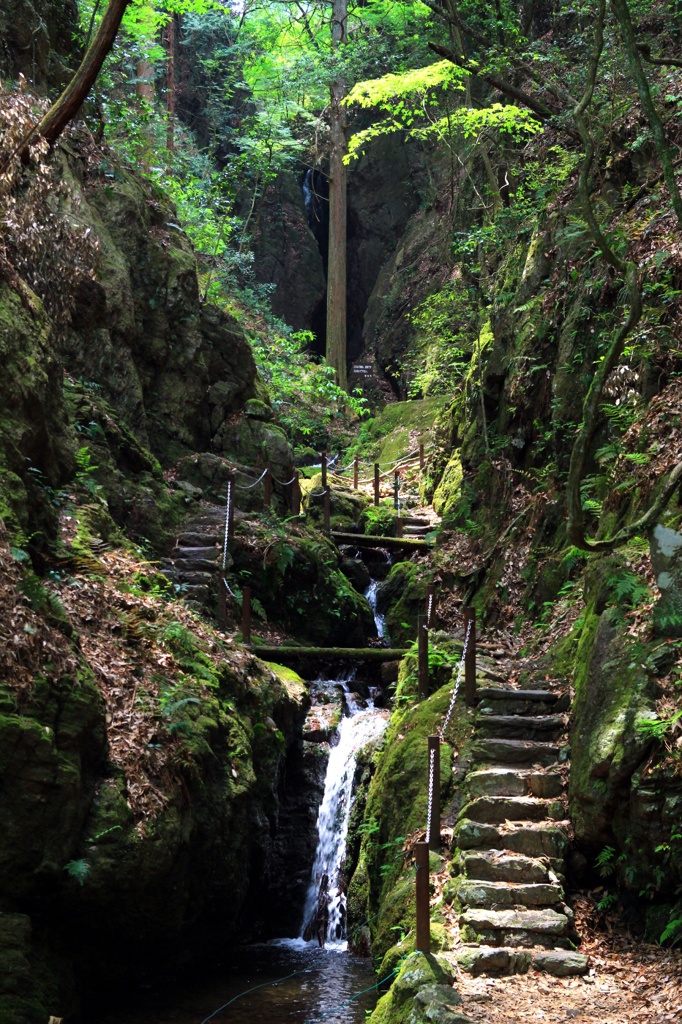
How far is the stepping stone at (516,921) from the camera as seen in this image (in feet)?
21.0

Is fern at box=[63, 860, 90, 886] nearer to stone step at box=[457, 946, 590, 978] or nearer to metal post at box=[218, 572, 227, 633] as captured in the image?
stone step at box=[457, 946, 590, 978]

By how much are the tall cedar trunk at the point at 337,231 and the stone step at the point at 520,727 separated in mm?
19662

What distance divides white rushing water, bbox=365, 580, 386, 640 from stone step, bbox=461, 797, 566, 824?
8.86 metres

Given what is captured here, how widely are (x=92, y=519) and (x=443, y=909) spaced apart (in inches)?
231

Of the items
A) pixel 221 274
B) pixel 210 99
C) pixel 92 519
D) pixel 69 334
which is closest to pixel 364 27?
pixel 210 99

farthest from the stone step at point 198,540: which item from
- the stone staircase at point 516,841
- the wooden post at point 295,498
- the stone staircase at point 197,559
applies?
the stone staircase at point 516,841

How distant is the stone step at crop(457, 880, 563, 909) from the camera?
6703 mm

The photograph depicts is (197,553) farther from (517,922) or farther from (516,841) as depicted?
(517,922)

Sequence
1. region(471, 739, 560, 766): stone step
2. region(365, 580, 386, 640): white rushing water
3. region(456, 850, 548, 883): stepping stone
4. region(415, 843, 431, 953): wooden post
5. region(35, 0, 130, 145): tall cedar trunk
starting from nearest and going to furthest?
1. region(415, 843, 431, 953): wooden post
2. region(456, 850, 548, 883): stepping stone
3. region(471, 739, 560, 766): stone step
4. region(35, 0, 130, 145): tall cedar trunk
5. region(365, 580, 386, 640): white rushing water

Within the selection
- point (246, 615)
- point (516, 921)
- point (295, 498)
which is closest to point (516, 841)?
point (516, 921)

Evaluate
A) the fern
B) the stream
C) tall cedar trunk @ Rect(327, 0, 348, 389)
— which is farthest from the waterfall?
tall cedar trunk @ Rect(327, 0, 348, 389)

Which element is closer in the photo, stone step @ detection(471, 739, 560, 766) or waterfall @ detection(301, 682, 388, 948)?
stone step @ detection(471, 739, 560, 766)

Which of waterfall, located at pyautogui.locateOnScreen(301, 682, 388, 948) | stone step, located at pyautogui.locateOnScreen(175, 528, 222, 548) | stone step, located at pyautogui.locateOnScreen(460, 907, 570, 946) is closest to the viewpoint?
stone step, located at pyautogui.locateOnScreen(460, 907, 570, 946)

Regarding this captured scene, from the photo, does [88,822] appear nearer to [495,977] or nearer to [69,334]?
[495,977]
